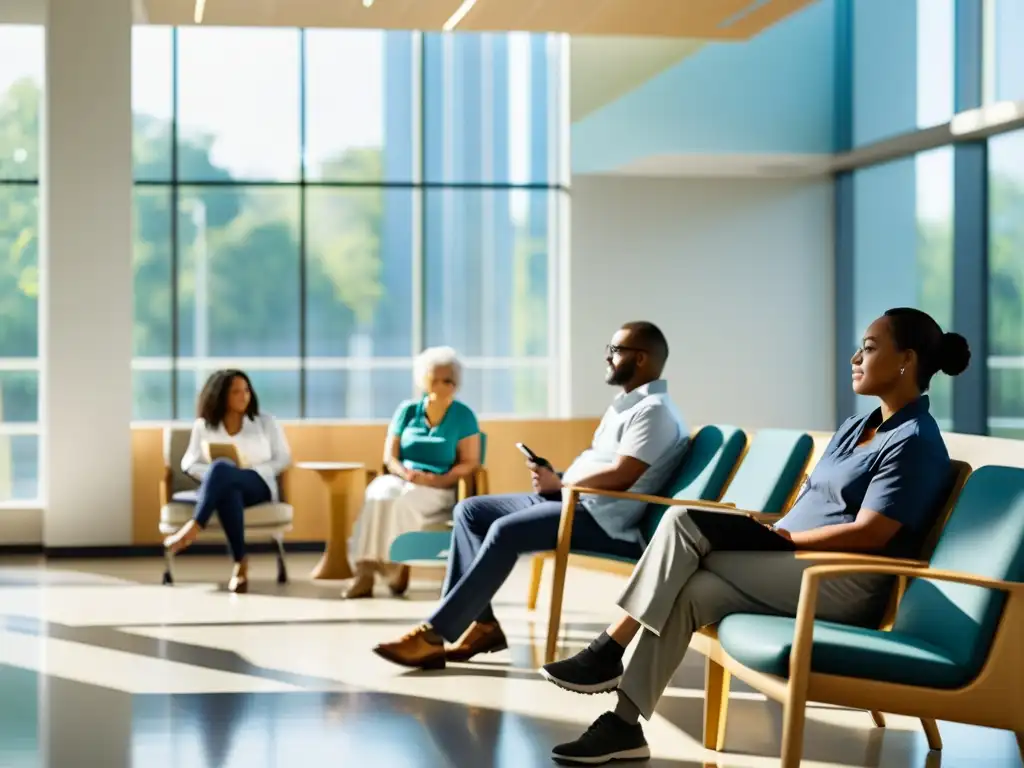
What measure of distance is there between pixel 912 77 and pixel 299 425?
4.66m

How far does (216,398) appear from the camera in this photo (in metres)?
7.49

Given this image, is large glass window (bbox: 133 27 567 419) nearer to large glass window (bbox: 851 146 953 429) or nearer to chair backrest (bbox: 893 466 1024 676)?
large glass window (bbox: 851 146 953 429)

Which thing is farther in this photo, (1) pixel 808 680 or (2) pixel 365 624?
(2) pixel 365 624

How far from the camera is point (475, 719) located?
169 inches

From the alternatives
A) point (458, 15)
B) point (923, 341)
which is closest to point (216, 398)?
point (458, 15)

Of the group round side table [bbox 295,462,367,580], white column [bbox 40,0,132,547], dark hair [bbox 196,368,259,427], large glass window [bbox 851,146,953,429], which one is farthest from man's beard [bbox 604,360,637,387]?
large glass window [bbox 851,146,953,429]

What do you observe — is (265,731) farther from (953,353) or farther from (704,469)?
A: (953,353)

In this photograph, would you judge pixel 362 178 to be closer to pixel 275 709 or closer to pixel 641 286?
pixel 641 286

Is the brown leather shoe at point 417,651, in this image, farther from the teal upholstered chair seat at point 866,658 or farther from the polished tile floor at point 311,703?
the teal upholstered chair seat at point 866,658

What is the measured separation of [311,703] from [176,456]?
3.43 m

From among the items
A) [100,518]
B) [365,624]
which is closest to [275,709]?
[365,624]

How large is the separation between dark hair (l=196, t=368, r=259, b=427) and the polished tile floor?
120cm

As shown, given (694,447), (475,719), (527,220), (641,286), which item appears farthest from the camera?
(527,220)

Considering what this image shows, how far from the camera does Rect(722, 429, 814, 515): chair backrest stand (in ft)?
16.0
